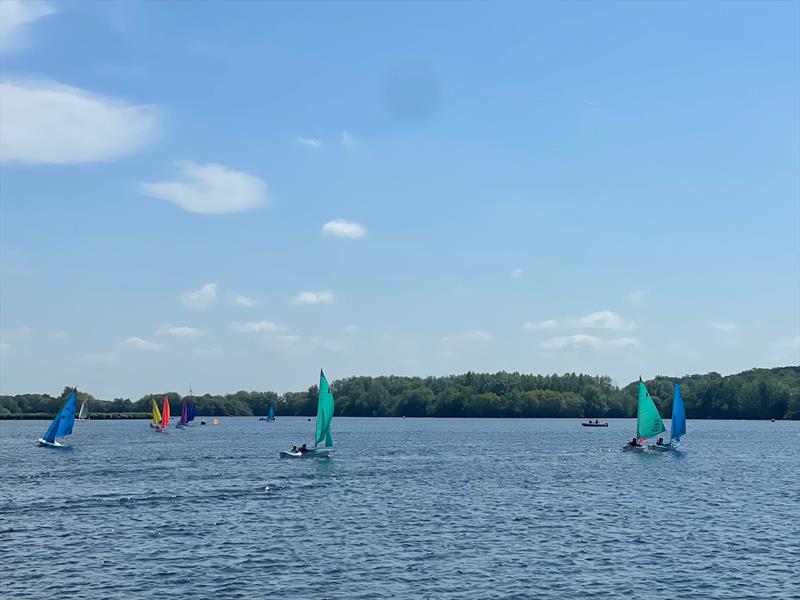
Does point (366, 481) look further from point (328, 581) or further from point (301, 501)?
point (328, 581)

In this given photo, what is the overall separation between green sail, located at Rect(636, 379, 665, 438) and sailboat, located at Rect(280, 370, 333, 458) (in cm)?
4288

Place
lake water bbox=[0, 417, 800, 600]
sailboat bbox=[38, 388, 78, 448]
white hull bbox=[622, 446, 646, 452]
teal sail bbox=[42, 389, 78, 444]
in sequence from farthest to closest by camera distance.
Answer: teal sail bbox=[42, 389, 78, 444] < sailboat bbox=[38, 388, 78, 448] < white hull bbox=[622, 446, 646, 452] < lake water bbox=[0, 417, 800, 600]

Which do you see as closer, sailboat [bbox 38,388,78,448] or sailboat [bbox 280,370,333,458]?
sailboat [bbox 280,370,333,458]

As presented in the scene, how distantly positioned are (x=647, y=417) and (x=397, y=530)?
73.1m

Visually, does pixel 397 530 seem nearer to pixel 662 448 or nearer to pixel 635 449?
pixel 662 448

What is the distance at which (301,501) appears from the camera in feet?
242

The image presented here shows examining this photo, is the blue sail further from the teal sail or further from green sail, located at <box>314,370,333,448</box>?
the teal sail

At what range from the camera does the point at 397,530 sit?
192 feet

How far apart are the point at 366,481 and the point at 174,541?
37.8 meters

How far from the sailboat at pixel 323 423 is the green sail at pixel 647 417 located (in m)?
42.9

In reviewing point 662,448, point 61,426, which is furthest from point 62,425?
point 662,448

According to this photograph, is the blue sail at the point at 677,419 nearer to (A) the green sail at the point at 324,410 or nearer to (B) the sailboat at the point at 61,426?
(A) the green sail at the point at 324,410

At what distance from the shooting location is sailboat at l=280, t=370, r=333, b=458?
10450 cm

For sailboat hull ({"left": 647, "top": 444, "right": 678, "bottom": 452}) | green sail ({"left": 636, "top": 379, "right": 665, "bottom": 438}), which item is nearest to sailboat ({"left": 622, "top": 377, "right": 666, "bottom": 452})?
green sail ({"left": 636, "top": 379, "right": 665, "bottom": 438})
